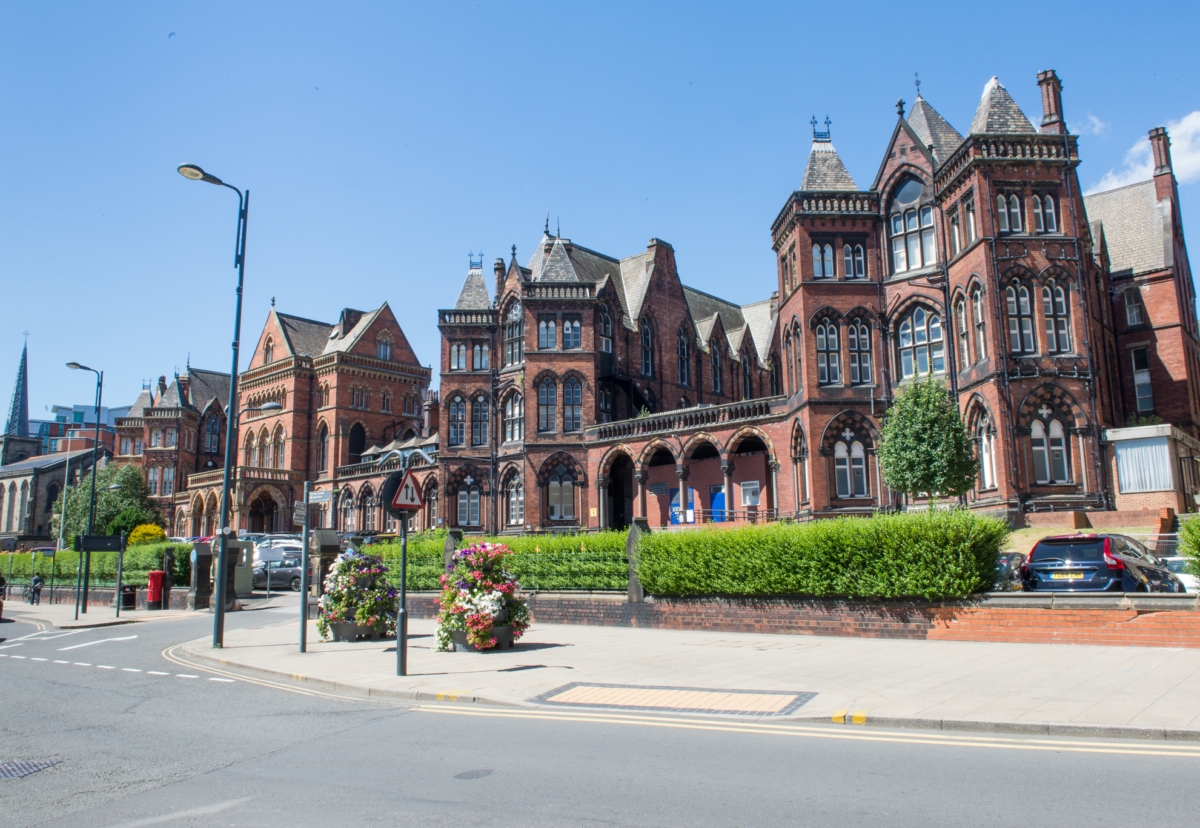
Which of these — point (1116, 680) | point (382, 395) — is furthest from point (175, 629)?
point (382, 395)

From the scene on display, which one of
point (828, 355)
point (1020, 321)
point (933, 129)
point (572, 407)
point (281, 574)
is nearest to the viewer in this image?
point (1020, 321)

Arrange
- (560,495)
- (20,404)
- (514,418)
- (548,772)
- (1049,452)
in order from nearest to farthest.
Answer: (548,772) < (1049,452) < (560,495) < (514,418) < (20,404)

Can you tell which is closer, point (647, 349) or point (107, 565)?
point (107, 565)

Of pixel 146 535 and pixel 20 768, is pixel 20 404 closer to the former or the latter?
pixel 146 535

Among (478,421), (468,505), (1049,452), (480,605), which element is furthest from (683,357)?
(480,605)

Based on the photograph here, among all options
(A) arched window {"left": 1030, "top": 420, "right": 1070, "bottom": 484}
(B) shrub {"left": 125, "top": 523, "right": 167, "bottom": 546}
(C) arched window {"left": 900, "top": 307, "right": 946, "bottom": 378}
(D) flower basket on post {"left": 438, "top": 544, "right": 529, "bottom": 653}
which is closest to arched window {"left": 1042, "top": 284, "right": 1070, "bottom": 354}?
(A) arched window {"left": 1030, "top": 420, "right": 1070, "bottom": 484}

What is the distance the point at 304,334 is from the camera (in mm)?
64188

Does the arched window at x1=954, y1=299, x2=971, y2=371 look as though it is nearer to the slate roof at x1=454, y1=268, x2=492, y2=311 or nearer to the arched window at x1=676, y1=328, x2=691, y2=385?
the arched window at x1=676, y1=328, x2=691, y2=385

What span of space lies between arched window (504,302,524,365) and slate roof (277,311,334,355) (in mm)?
24509

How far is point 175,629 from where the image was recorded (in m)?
21.9

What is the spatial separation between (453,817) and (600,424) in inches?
1343

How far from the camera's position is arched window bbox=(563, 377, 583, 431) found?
132 ft

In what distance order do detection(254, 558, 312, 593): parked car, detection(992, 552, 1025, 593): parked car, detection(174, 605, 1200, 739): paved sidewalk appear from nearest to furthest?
1. detection(174, 605, 1200, 739): paved sidewalk
2. detection(992, 552, 1025, 593): parked car
3. detection(254, 558, 312, 593): parked car

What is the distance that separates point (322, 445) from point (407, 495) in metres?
49.3
